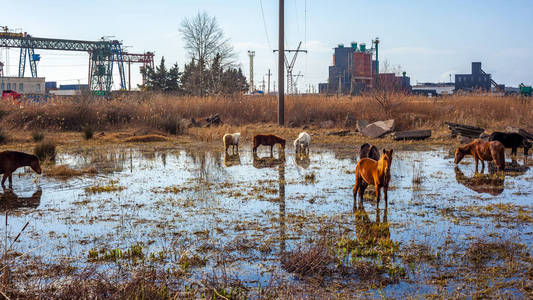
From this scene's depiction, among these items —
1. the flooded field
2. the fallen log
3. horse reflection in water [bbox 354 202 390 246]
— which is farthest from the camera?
the fallen log

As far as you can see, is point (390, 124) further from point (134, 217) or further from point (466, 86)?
point (466, 86)

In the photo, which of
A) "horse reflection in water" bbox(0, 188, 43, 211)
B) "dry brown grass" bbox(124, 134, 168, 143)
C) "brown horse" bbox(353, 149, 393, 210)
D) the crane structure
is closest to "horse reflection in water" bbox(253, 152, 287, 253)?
"brown horse" bbox(353, 149, 393, 210)

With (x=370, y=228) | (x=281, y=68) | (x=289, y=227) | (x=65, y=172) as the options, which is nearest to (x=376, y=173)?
(x=370, y=228)

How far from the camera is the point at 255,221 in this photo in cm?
770

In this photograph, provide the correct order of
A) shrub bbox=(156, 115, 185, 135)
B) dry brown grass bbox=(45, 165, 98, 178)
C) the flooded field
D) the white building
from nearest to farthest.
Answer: the flooded field → dry brown grass bbox=(45, 165, 98, 178) → shrub bbox=(156, 115, 185, 135) → the white building

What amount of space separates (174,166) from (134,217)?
594cm

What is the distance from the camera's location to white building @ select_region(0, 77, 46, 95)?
284ft

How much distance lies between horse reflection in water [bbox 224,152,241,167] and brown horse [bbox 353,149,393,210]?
5.81 metres

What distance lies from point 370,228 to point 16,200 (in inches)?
255

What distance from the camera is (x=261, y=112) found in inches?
1118

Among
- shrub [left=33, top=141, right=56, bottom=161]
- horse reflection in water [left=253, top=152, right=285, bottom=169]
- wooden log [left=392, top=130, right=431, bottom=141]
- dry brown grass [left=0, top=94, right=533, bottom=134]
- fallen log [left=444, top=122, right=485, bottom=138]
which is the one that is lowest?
horse reflection in water [left=253, top=152, right=285, bottom=169]

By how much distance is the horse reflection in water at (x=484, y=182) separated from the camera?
33.0ft

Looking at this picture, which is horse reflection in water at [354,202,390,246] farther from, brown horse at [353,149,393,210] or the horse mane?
the horse mane

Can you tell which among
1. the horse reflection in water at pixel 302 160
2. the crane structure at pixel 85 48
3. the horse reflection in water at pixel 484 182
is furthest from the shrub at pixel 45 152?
the crane structure at pixel 85 48
